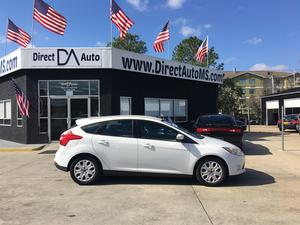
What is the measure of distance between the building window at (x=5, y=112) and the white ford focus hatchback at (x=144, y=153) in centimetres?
1422

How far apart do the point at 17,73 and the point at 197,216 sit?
1610 centimetres

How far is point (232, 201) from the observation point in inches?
287

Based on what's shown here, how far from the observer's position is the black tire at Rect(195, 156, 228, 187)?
28.5 feet

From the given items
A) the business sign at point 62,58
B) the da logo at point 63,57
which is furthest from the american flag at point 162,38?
the da logo at point 63,57

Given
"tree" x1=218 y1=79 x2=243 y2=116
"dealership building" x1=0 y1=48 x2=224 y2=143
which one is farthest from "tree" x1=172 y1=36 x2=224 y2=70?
"dealership building" x1=0 y1=48 x2=224 y2=143

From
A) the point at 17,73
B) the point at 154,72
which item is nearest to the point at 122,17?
the point at 154,72

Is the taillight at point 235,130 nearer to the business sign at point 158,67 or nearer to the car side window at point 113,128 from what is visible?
the car side window at point 113,128

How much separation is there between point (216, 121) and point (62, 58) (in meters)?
8.39

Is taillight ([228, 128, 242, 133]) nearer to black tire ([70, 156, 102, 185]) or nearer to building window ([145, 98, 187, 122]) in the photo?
black tire ([70, 156, 102, 185])

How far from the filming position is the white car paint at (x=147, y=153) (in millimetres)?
8742

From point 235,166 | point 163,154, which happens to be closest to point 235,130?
point 235,166

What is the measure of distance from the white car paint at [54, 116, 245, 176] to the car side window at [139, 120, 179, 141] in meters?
0.10

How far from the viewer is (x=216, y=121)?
48.2 ft

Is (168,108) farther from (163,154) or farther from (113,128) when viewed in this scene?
(163,154)
